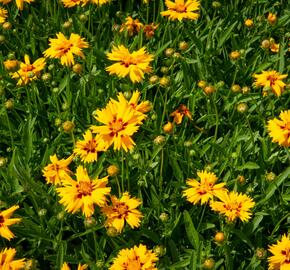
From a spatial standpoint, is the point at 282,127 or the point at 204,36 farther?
the point at 204,36

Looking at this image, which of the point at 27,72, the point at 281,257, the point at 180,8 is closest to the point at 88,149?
the point at 27,72

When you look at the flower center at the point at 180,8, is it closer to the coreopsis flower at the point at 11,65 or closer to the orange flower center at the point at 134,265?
the coreopsis flower at the point at 11,65

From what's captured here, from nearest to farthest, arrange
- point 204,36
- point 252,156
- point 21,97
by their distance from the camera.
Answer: point 252,156 → point 21,97 → point 204,36

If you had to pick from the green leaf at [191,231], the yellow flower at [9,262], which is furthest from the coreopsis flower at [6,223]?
the green leaf at [191,231]

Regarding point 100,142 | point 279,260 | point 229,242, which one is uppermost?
point 100,142

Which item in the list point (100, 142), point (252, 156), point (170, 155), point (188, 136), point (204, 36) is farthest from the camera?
point (204, 36)

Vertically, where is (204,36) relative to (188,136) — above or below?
above

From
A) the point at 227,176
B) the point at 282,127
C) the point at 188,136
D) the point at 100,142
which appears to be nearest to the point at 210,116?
the point at 188,136

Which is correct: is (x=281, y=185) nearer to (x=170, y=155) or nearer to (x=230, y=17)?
A: (x=170, y=155)
